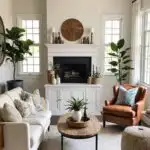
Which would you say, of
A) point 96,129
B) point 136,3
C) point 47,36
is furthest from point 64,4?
point 96,129

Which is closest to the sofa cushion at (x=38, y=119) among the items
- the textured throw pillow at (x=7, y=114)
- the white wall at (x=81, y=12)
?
the textured throw pillow at (x=7, y=114)

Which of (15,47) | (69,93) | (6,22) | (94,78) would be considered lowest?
(69,93)

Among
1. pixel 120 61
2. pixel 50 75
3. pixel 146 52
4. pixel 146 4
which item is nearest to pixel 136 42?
pixel 146 52

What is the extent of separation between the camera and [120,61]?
635 cm

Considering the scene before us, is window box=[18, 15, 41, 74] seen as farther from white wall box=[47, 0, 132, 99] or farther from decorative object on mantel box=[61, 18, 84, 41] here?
decorative object on mantel box=[61, 18, 84, 41]

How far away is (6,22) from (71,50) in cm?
190

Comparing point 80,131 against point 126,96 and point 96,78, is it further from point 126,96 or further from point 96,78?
point 96,78

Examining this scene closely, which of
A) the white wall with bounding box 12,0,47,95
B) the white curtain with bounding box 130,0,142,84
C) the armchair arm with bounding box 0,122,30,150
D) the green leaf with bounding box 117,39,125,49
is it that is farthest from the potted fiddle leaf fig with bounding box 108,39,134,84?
the armchair arm with bounding box 0,122,30,150

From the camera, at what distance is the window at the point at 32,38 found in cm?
670

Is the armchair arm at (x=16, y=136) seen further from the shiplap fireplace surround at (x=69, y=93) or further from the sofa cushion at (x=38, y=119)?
the shiplap fireplace surround at (x=69, y=93)

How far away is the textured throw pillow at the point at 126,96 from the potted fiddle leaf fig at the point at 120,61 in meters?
1.02

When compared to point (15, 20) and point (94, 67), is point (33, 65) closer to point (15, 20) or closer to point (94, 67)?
point (15, 20)

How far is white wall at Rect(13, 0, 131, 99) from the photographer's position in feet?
20.9

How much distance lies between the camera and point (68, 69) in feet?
21.8
